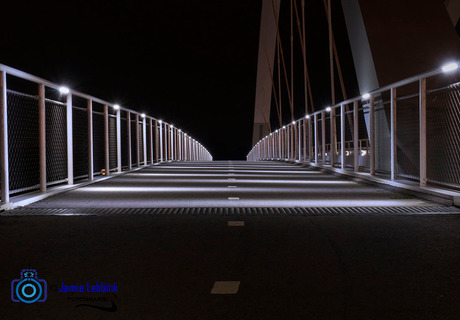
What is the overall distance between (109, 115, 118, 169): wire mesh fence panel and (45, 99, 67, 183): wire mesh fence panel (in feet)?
10.4

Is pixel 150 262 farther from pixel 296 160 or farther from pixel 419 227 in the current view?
pixel 296 160

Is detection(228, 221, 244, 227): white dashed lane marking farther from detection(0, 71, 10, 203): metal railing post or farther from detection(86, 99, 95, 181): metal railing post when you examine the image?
detection(86, 99, 95, 181): metal railing post

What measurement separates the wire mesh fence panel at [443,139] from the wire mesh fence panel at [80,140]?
5270 millimetres

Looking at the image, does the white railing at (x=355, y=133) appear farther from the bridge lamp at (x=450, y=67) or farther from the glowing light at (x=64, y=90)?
the glowing light at (x=64, y=90)

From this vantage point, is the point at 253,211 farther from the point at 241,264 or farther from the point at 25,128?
the point at 25,128

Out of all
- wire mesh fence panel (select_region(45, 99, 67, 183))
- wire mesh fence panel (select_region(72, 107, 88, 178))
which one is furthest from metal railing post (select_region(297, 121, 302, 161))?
wire mesh fence panel (select_region(45, 99, 67, 183))

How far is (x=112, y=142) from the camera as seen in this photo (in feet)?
39.9

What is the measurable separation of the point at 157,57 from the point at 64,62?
11998mm

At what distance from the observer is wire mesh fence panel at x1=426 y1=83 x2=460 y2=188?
7045mm

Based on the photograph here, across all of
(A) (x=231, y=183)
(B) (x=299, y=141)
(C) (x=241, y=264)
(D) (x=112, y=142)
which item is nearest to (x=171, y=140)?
(B) (x=299, y=141)

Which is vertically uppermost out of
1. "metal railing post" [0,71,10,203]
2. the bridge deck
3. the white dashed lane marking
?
"metal railing post" [0,71,10,203]

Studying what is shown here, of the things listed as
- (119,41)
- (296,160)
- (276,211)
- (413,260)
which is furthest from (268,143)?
(119,41)

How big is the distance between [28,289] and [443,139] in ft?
20.3

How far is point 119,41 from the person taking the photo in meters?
74.8
